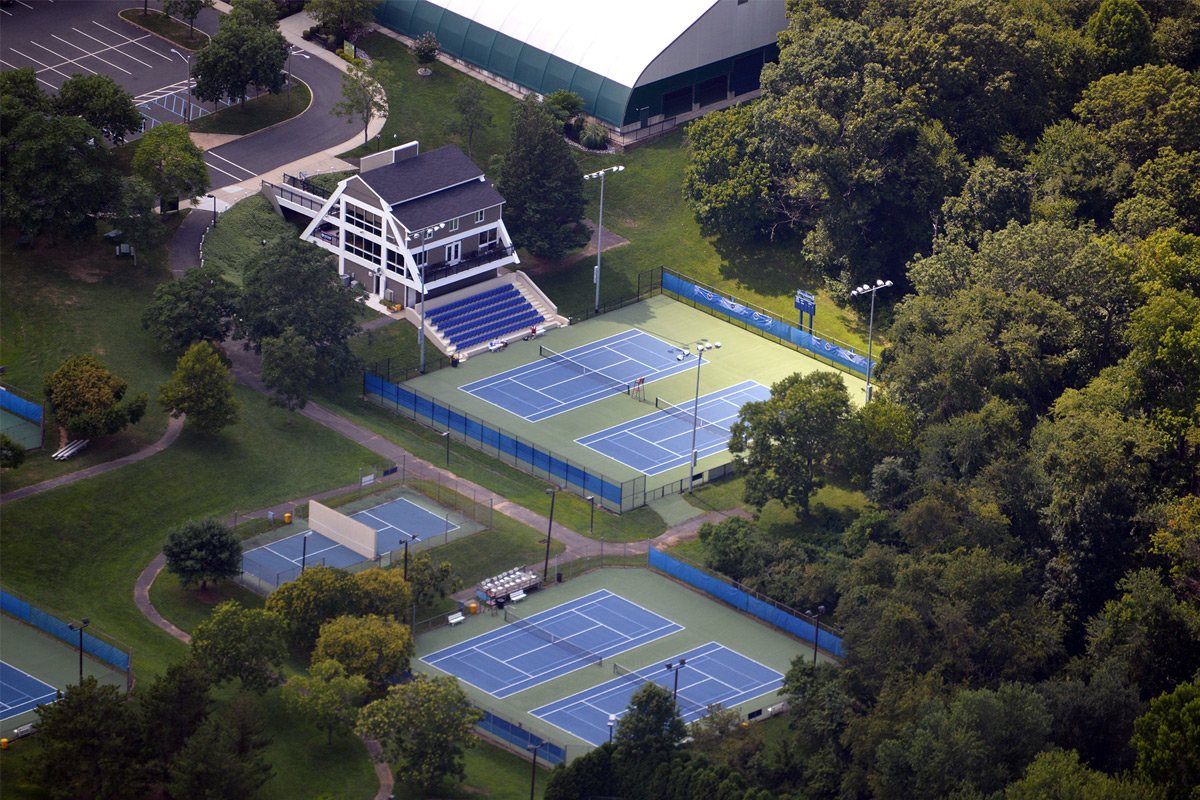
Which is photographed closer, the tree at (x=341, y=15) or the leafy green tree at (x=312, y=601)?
the leafy green tree at (x=312, y=601)

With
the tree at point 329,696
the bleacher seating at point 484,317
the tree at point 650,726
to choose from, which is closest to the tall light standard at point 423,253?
the bleacher seating at point 484,317

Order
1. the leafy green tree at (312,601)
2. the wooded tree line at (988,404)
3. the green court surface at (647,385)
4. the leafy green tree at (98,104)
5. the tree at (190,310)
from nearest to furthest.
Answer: the wooded tree line at (988,404) < the leafy green tree at (312,601) < the tree at (190,310) < the green court surface at (647,385) < the leafy green tree at (98,104)

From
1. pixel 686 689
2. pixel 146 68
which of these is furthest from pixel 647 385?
pixel 146 68

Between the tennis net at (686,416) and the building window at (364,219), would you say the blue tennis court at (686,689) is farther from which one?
the building window at (364,219)

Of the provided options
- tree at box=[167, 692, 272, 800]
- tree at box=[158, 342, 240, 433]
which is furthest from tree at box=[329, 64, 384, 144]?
tree at box=[167, 692, 272, 800]

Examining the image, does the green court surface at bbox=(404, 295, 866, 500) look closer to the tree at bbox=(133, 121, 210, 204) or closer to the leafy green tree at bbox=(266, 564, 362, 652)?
the tree at bbox=(133, 121, 210, 204)

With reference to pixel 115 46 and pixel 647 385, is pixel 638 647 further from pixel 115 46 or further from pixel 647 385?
pixel 115 46
